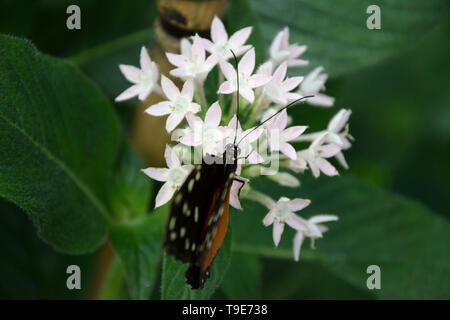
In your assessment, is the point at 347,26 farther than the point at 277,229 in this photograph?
Yes

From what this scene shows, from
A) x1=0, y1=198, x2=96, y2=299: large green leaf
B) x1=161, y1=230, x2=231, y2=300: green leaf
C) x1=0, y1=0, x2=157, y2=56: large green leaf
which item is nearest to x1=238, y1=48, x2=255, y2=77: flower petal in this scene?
x1=161, y1=230, x2=231, y2=300: green leaf

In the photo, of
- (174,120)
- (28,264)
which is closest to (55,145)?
(174,120)

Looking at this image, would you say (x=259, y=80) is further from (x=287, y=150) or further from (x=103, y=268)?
(x=103, y=268)

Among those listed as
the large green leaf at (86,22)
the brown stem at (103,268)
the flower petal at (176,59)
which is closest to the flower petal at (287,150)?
the flower petal at (176,59)

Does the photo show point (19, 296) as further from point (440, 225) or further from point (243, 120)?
point (440, 225)

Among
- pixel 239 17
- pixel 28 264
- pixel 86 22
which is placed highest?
pixel 86 22

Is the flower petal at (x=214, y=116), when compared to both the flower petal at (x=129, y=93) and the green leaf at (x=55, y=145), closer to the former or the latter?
the flower petal at (x=129, y=93)
